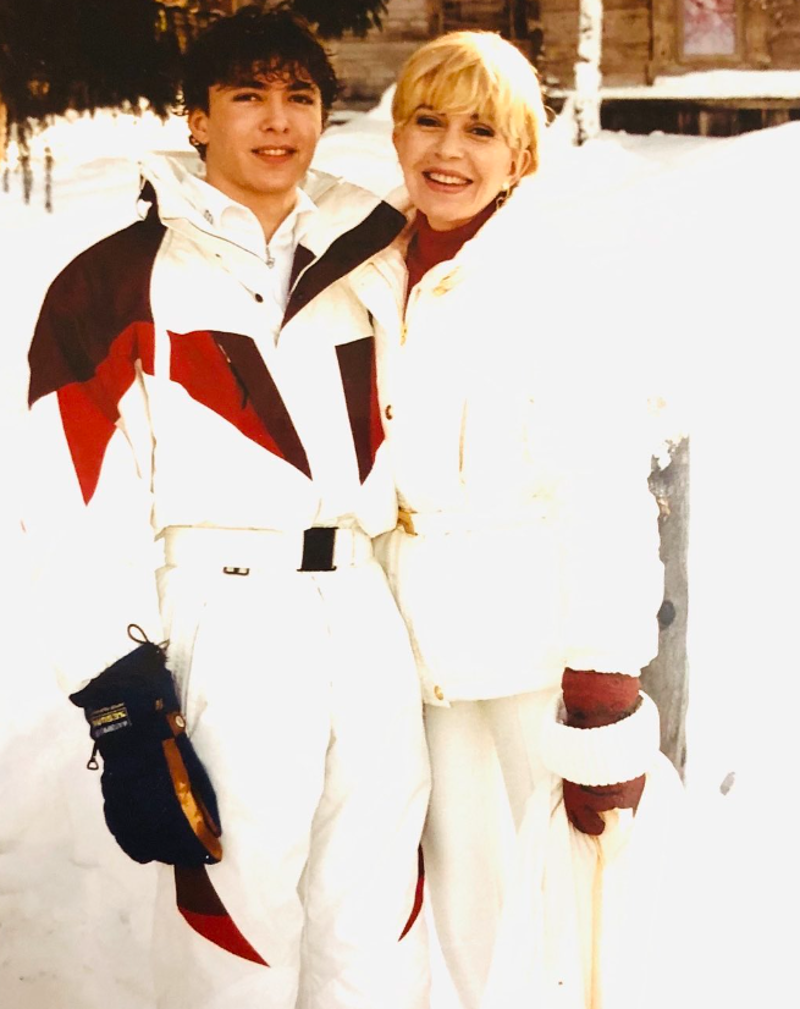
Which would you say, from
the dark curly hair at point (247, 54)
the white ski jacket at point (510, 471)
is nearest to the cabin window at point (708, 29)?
the white ski jacket at point (510, 471)

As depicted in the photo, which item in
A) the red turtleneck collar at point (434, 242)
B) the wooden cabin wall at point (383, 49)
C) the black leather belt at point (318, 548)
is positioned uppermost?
the wooden cabin wall at point (383, 49)

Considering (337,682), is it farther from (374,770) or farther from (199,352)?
(199,352)

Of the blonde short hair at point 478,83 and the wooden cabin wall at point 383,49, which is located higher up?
the wooden cabin wall at point 383,49

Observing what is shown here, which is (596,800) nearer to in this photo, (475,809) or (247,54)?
(475,809)

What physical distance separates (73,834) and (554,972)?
92cm

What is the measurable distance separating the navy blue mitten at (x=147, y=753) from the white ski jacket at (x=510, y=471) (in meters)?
0.38

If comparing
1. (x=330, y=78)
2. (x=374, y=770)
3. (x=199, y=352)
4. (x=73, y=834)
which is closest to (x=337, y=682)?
(x=374, y=770)

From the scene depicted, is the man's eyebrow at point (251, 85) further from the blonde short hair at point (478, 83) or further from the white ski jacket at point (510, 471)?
the white ski jacket at point (510, 471)

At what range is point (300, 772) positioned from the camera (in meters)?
1.49

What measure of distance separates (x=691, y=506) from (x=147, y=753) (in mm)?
1184

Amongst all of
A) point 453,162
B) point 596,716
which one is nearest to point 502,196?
point 453,162

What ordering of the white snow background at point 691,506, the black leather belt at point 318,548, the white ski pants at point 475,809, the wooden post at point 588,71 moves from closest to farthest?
the black leather belt at point 318,548 < the white ski pants at point 475,809 < the white snow background at point 691,506 < the wooden post at point 588,71

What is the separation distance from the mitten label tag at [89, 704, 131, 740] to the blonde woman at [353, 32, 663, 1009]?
434mm

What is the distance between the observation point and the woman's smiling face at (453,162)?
1460 millimetres
